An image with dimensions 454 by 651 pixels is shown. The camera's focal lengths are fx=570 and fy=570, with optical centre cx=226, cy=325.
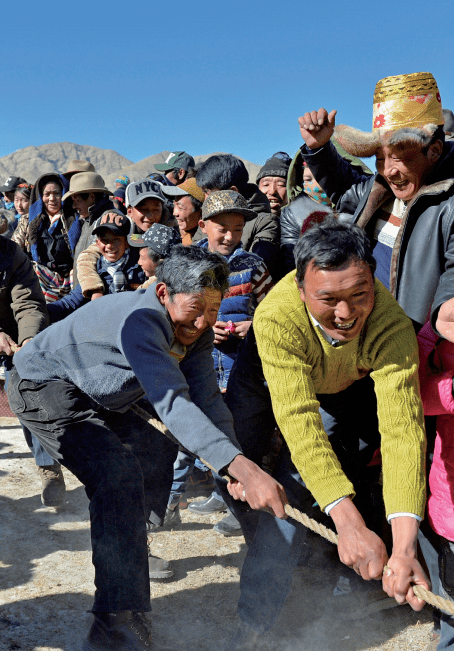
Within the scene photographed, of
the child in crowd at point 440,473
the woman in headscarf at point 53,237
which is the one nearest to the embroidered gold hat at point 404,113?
the child in crowd at point 440,473

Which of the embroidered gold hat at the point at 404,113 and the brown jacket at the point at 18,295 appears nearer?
the embroidered gold hat at the point at 404,113

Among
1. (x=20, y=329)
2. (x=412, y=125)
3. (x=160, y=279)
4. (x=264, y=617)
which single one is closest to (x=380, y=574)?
(x=264, y=617)

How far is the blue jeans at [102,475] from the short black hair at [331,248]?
1.09 metres

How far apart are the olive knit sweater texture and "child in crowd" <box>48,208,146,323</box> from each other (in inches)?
85.7

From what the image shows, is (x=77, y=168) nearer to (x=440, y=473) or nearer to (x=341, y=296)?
(x=341, y=296)

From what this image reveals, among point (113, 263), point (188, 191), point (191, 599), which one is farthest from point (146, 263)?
point (191, 599)

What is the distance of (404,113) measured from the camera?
2.41 m

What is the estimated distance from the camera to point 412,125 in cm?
240

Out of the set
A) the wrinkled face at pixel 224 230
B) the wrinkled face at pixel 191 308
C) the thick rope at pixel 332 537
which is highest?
the wrinkled face at pixel 224 230

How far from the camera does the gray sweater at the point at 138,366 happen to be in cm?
222

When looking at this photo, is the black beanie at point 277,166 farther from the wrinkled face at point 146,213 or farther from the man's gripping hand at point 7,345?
the man's gripping hand at point 7,345

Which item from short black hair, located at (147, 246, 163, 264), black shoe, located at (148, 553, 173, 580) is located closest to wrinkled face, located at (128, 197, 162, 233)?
short black hair, located at (147, 246, 163, 264)

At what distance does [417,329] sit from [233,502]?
1.20 m

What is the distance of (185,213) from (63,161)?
2537 inches
